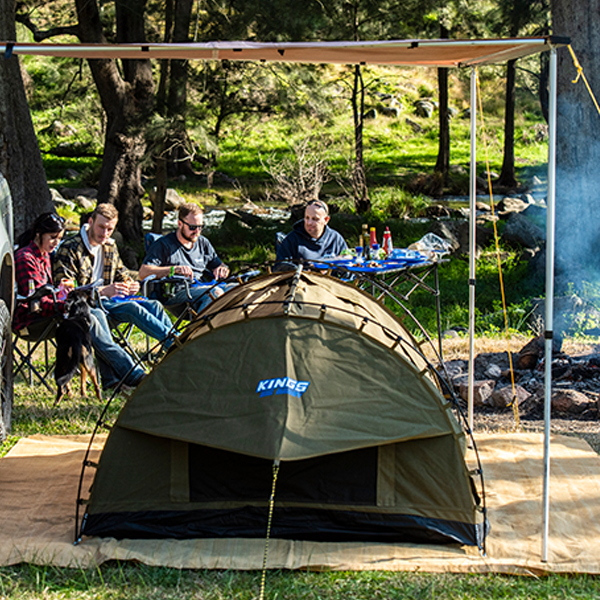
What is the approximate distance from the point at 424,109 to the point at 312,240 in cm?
2177

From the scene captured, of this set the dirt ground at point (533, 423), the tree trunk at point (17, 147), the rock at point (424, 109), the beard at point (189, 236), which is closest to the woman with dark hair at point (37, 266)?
the beard at point (189, 236)

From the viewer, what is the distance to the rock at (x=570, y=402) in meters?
5.02

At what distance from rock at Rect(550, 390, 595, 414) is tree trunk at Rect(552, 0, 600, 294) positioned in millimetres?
2433

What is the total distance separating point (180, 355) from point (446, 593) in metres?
1.47

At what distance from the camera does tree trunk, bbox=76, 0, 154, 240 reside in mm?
10617

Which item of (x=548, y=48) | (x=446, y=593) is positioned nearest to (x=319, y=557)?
(x=446, y=593)

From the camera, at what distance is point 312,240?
6.11 m

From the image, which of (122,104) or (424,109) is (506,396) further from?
(424,109)

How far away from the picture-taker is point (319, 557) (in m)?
3.10

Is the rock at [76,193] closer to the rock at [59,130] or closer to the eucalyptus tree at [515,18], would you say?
the rock at [59,130]

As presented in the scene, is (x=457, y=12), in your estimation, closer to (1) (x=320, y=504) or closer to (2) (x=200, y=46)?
(2) (x=200, y=46)

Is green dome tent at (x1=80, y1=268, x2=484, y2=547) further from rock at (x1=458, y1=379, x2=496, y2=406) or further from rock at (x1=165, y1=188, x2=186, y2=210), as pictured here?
rock at (x1=165, y1=188, x2=186, y2=210)

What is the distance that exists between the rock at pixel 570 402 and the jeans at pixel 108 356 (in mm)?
2805

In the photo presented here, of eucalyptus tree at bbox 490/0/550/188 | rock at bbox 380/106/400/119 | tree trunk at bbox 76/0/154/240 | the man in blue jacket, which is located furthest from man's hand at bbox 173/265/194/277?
rock at bbox 380/106/400/119
